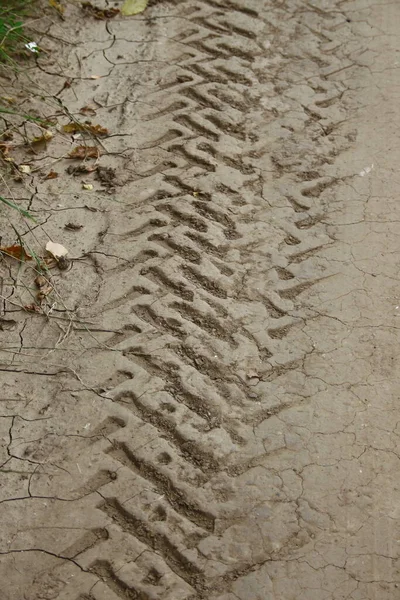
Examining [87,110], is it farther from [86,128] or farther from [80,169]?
[80,169]

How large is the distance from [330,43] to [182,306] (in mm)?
2203

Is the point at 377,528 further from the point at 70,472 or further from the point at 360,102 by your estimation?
the point at 360,102

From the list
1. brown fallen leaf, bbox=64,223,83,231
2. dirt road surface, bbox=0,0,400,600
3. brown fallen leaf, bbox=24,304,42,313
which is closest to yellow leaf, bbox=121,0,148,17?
dirt road surface, bbox=0,0,400,600

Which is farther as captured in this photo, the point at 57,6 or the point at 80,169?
the point at 57,6

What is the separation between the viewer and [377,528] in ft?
9.49

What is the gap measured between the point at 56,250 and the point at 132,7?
207 centimetres

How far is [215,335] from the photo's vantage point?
3.45 meters

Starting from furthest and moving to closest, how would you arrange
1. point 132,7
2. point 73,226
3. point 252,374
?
point 132,7 → point 73,226 → point 252,374

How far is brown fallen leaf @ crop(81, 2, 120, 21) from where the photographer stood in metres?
5.00

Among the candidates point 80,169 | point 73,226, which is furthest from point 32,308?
point 80,169

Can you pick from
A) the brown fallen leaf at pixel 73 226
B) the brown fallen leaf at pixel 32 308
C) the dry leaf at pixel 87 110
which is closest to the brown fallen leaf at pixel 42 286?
the brown fallen leaf at pixel 32 308

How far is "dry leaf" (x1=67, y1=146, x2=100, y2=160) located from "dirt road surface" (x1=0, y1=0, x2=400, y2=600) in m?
0.08

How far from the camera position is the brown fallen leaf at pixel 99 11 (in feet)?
16.4

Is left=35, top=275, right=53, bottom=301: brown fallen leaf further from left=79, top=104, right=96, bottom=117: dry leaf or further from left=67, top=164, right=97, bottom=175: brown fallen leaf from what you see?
left=79, top=104, right=96, bottom=117: dry leaf
